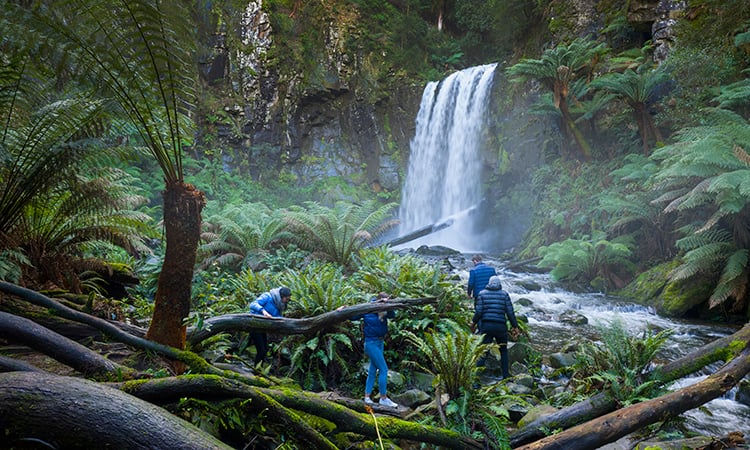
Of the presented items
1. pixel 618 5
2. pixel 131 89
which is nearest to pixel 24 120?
pixel 131 89

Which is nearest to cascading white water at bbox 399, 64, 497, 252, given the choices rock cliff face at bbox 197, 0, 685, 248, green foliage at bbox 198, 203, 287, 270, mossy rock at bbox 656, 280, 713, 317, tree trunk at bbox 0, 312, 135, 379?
rock cliff face at bbox 197, 0, 685, 248

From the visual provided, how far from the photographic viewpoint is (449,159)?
58.0ft

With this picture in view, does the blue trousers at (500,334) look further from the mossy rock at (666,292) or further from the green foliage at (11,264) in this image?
the green foliage at (11,264)

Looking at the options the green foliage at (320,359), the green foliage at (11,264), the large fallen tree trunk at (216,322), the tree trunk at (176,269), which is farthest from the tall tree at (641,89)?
the green foliage at (11,264)

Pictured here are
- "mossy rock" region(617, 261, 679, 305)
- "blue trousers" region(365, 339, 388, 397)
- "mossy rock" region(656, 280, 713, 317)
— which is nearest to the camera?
"blue trousers" region(365, 339, 388, 397)

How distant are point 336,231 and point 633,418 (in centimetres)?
567

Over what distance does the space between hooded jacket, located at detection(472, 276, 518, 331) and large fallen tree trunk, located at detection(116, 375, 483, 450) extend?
7.05ft

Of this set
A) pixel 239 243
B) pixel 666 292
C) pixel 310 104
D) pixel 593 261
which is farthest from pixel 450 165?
pixel 239 243

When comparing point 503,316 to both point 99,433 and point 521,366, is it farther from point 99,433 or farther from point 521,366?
point 99,433

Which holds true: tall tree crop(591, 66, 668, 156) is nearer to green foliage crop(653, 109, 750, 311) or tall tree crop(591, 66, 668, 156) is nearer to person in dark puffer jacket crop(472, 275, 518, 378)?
green foliage crop(653, 109, 750, 311)

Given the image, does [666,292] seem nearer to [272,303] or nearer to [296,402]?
[272,303]

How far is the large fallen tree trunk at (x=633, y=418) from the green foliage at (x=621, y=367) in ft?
0.99

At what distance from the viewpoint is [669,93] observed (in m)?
9.83

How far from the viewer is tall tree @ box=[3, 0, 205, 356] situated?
2826 mm
